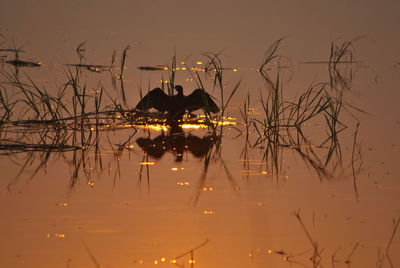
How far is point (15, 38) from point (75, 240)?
15.3 metres

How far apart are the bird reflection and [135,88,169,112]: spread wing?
655 mm

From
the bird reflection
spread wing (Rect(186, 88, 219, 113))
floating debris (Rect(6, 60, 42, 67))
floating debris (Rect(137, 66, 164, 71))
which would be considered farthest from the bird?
floating debris (Rect(137, 66, 164, 71))

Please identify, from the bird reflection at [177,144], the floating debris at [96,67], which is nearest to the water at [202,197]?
the bird reflection at [177,144]

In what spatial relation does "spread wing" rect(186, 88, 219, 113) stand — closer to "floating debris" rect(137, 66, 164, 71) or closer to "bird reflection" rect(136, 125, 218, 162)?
"bird reflection" rect(136, 125, 218, 162)

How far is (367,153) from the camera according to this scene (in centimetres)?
908

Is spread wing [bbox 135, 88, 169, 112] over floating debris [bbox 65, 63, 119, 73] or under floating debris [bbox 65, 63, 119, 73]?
under

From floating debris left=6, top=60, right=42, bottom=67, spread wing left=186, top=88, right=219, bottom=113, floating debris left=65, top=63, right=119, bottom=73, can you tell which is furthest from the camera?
floating debris left=6, top=60, right=42, bottom=67

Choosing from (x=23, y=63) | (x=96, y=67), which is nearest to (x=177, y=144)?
(x=96, y=67)

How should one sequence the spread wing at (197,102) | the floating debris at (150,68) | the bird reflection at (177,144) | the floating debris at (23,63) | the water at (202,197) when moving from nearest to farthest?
the water at (202,197), the bird reflection at (177,144), the spread wing at (197,102), the floating debris at (23,63), the floating debris at (150,68)

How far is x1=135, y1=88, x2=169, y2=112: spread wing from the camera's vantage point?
35.8ft

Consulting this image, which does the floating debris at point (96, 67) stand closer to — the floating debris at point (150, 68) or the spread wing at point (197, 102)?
the floating debris at point (150, 68)

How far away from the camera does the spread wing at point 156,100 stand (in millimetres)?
10906

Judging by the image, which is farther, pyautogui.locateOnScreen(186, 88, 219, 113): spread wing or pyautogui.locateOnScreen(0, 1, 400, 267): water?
pyautogui.locateOnScreen(186, 88, 219, 113): spread wing

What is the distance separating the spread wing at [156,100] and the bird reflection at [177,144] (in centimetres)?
65
